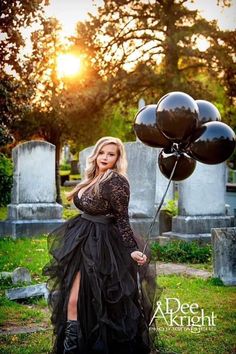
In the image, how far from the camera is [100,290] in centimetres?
386

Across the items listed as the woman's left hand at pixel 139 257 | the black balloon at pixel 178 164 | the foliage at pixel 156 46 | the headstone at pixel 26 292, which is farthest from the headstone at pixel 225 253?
the foliage at pixel 156 46

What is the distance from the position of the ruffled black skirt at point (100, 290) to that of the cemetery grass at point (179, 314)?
52cm

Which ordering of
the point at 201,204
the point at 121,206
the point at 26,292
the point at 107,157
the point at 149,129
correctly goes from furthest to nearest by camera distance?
1. the point at 201,204
2. the point at 26,292
3. the point at 149,129
4. the point at 107,157
5. the point at 121,206

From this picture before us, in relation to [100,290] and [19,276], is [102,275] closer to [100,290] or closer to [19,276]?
[100,290]

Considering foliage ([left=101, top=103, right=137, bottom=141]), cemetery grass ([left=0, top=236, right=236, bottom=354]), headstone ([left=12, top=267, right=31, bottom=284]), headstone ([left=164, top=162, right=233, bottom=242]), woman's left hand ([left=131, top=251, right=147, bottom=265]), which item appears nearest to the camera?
woman's left hand ([left=131, top=251, right=147, bottom=265])

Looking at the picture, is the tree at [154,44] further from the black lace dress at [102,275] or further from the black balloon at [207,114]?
the black lace dress at [102,275]

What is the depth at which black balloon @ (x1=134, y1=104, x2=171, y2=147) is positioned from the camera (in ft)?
16.4

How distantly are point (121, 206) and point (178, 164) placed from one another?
1.11 meters

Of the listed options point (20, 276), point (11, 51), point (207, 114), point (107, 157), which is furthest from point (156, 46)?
point (107, 157)

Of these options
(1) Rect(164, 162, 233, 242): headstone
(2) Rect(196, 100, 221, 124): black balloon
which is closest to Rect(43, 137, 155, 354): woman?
(2) Rect(196, 100, 221, 124): black balloon

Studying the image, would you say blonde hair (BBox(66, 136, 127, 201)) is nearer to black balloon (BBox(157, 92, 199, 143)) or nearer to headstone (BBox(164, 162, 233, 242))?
black balloon (BBox(157, 92, 199, 143))

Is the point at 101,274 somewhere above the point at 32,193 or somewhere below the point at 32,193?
below

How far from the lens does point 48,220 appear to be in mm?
11062

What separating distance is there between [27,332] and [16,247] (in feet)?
15.7
